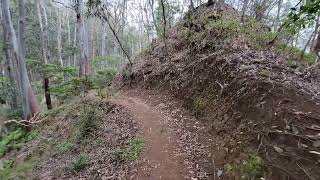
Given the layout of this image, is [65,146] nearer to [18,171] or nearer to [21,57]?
[18,171]

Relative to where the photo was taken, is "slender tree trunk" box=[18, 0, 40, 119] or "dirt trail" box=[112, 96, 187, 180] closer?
"dirt trail" box=[112, 96, 187, 180]

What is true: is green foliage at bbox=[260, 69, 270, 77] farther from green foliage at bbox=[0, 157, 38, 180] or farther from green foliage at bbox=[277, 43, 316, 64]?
green foliage at bbox=[0, 157, 38, 180]

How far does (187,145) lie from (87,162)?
7.95 ft

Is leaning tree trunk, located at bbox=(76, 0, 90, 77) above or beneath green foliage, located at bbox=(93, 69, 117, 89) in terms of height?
above

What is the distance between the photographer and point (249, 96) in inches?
187

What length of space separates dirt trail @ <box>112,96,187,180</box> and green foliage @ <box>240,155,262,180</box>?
1.10m

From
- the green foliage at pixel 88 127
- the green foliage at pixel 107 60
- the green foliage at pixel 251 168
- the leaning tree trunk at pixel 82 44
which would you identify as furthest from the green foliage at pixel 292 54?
the green foliage at pixel 107 60

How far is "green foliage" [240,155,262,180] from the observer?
3629 mm

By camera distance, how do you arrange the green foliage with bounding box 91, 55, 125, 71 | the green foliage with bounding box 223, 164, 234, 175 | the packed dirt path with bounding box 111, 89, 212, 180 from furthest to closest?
the green foliage with bounding box 91, 55, 125, 71
the packed dirt path with bounding box 111, 89, 212, 180
the green foliage with bounding box 223, 164, 234, 175

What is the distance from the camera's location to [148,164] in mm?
4867

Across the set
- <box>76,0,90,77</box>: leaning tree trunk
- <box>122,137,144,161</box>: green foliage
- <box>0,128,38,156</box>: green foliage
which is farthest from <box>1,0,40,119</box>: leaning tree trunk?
<box>122,137,144,161</box>: green foliage

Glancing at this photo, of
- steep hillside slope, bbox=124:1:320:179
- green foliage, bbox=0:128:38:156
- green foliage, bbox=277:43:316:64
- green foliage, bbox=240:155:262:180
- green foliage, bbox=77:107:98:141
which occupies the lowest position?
green foliage, bbox=0:128:38:156

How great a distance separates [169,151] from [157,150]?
0.89 ft

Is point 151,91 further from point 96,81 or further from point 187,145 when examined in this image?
point 96,81
